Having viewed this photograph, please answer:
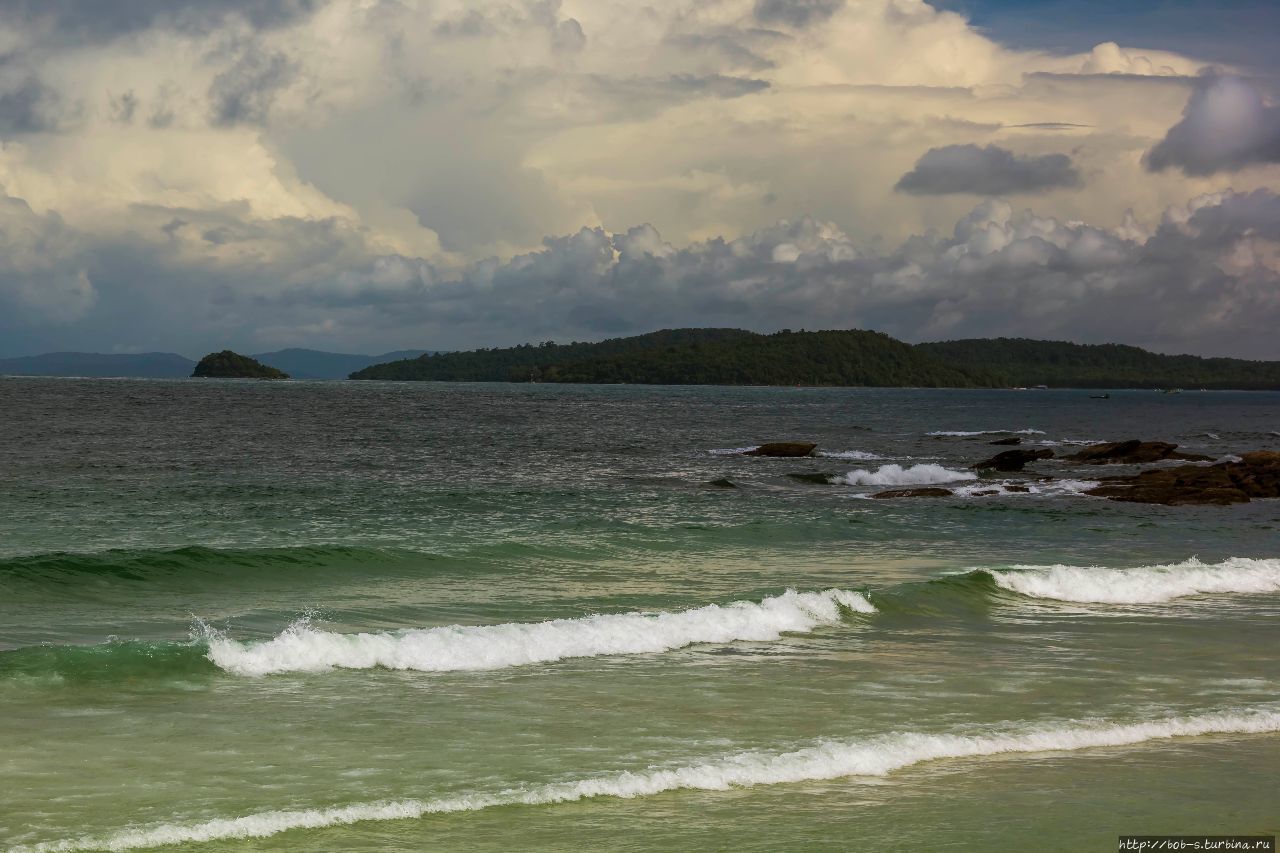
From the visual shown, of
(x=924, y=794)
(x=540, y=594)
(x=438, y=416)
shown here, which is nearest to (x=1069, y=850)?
(x=924, y=794)

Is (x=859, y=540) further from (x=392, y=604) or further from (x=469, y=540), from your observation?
(x=392, y=604)

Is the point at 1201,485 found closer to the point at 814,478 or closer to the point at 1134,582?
the point at 814,478

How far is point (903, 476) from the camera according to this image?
5316 cm

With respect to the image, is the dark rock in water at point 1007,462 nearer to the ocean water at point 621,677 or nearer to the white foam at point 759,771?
the ocean water at point 621,677

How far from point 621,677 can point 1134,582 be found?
13770 mm

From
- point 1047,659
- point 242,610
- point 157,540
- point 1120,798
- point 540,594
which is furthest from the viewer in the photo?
point 157,540

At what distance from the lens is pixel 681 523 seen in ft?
114

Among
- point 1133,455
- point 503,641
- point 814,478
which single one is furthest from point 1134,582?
point 1133,455

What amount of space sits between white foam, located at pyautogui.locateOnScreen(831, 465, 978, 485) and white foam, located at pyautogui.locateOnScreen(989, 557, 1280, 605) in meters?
25.5

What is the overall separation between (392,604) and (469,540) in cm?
890

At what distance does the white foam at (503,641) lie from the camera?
51.5 feet

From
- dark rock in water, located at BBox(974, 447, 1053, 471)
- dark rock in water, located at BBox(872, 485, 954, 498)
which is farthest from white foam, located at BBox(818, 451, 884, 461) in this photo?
dark rock in water, located at BBox(872, 485, 954, 498)

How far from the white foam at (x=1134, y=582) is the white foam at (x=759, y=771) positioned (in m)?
9.91

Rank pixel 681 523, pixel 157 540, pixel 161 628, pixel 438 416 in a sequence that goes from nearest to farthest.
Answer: pixel 161 628, pixel 157 540, pixel 681 523, pixel 438 416
